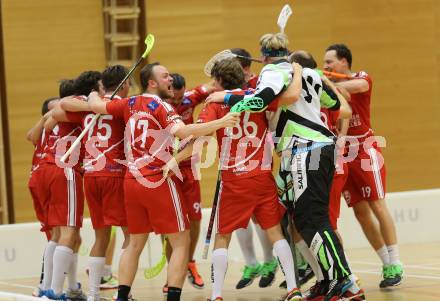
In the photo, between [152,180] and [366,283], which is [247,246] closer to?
[366,283]

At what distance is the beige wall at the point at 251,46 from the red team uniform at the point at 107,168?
4.27 meters

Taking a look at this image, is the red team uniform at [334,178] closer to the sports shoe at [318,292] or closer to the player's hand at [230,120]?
the sports shoe at [318,292]

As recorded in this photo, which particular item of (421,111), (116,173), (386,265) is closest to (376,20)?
(421,111)

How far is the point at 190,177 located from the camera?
27.7 ft

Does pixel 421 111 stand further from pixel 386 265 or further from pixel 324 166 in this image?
pixel 324 166

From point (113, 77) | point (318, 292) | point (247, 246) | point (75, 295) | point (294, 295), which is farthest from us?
point (247, 246)

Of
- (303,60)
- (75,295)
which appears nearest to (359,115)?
(303,60)

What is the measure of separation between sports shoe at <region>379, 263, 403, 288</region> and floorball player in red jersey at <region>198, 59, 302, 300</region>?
1.37 meters

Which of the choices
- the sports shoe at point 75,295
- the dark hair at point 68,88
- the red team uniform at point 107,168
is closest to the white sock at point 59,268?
the red team uniform at point 107,168

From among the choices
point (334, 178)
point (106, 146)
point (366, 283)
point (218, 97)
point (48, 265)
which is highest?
point (218, 97)

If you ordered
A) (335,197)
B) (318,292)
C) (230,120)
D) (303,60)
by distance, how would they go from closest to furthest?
(230,120), (318,292), (335,197), (303,60)

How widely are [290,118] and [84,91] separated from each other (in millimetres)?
2026

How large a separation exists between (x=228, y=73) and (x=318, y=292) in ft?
5.96

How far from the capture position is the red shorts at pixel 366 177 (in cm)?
843
